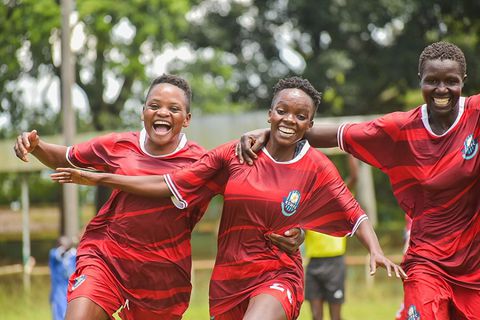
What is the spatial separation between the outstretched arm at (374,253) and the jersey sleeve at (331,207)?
4.2 inches

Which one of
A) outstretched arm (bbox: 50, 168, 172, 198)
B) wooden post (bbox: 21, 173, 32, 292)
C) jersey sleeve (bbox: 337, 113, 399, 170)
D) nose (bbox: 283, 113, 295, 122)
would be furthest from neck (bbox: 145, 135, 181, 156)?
wooden post (bbox: 21, 173, 32, 292)

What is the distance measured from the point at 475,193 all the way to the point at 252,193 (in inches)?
57.9

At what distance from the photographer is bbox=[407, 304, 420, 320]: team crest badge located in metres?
5.61

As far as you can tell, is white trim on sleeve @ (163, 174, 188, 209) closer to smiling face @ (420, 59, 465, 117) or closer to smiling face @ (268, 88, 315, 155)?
smiling face @ (268, 88, 315, 155)

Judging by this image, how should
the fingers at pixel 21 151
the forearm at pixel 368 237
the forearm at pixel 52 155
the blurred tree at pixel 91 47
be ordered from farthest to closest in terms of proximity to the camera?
the blurred tree at pixel 91 47
the forearm at pixel 52 155
the fingers at pixel 21 151
the forearm at pixel 368 237

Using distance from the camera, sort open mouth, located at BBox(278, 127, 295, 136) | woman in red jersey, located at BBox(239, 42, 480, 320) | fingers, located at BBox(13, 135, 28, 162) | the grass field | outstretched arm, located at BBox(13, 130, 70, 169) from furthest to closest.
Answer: the grass field < outstretched arm, located at BBox(13, 130, 70, 169) < fingers, located at BBox(13, 135, 28, 162) < open mouth, located at BBox(278, 127, 295, 136) < woman in red jersey, located at BBox(239, 42, 480, 320)

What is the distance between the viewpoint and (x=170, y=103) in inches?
269

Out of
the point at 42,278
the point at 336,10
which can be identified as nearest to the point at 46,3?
the point at 42,278

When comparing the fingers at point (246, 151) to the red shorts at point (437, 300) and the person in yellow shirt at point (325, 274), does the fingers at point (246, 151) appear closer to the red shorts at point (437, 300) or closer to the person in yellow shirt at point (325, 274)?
the red shorts at point (437, 300)

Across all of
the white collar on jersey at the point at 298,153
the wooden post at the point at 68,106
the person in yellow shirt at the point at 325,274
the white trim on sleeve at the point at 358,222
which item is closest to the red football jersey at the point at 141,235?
the white collar on jersey at the point at 298,153

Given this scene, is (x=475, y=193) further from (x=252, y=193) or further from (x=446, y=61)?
(x=252, y=193)

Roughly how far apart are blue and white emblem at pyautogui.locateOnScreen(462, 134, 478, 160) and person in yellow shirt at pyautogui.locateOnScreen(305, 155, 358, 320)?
549 cm

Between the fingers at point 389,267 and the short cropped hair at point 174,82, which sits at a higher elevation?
the short cropped hair at point 174,82

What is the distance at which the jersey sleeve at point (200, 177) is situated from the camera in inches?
254
